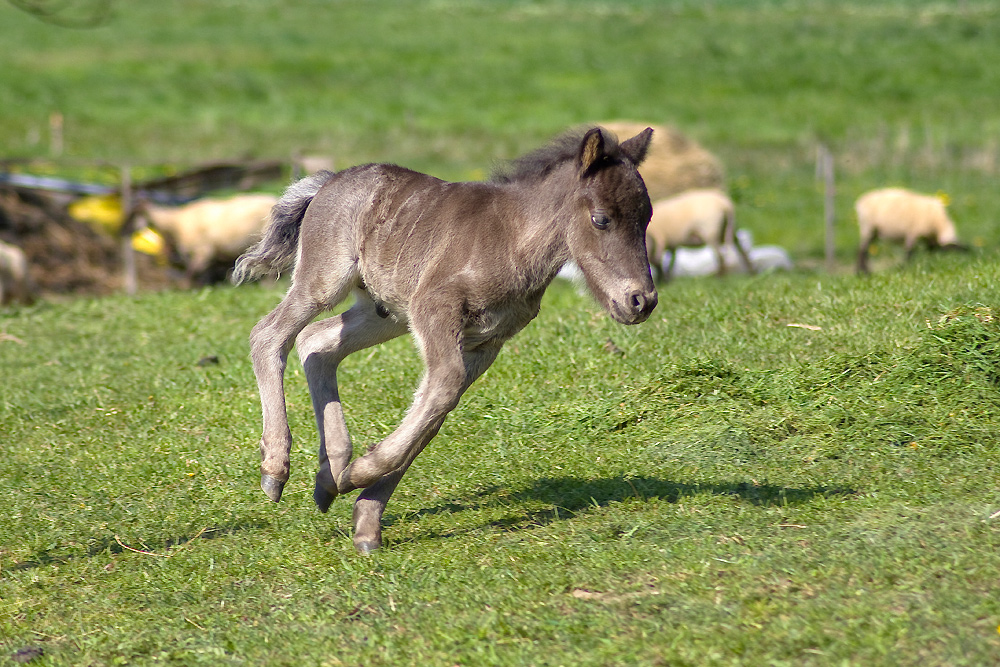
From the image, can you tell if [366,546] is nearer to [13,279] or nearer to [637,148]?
[637,148]

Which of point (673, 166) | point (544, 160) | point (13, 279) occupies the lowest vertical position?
point (13, 279)

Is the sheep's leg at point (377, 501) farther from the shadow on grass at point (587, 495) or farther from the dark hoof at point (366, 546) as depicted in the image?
the shadow on grass at point (587, 495)

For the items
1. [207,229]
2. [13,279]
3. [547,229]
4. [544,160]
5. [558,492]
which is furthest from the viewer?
[207,229]

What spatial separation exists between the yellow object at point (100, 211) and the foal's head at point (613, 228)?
14.0m

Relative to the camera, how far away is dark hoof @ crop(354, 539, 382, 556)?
5086 millimetres

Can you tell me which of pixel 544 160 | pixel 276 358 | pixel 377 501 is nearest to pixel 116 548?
pixel 276 358

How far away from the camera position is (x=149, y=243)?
658 inches

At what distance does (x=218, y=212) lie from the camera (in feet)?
53.9

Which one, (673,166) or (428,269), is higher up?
(428,269)

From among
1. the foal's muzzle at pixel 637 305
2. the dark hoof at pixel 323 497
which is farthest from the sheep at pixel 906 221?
the dark hoof at pixel 323 497

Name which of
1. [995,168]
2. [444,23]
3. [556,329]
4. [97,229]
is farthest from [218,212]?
[444,23]

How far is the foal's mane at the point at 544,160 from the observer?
5086 mm

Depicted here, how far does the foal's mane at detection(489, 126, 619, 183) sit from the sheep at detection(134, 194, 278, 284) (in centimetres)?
1132

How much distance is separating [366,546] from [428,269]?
1.40 metres
